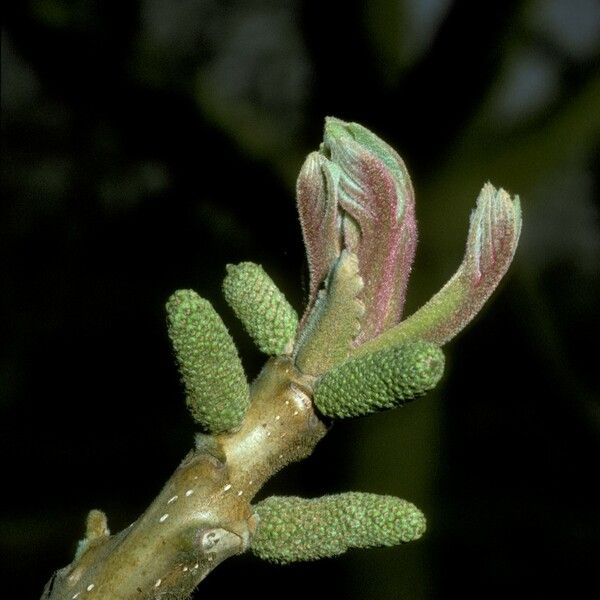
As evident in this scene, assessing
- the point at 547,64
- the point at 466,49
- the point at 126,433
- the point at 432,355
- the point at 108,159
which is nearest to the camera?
the point at 432,355

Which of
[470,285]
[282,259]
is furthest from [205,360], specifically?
[282,259]

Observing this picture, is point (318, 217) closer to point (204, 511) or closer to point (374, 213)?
point (374, 213)

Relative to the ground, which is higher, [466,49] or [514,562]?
[466,49]

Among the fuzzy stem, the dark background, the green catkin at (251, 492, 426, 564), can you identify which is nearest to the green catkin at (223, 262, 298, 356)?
the fuzzy stem

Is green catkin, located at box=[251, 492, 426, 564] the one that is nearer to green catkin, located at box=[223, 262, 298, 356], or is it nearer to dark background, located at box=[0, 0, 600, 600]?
green catkin, located at box=[223, 262, 298, 356]

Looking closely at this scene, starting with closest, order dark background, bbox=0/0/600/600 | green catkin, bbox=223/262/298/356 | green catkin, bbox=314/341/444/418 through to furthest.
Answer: green catkin, bbox=314/341/444/418 → green catkin, bbox=223/262/298/356 → dark background, bbox=0/0/600/600

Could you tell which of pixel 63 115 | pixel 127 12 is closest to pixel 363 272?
pixel 127 12

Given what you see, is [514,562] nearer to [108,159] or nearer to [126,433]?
[126,433]

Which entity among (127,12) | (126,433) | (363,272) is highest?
(127,12)
